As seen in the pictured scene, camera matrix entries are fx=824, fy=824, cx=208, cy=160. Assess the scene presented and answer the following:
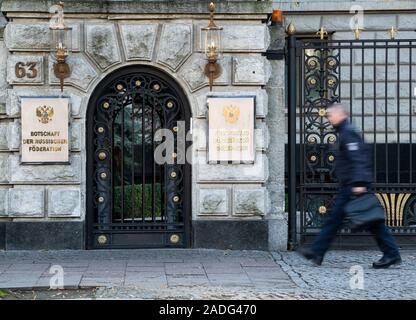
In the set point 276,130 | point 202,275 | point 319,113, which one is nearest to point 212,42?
point 276,130

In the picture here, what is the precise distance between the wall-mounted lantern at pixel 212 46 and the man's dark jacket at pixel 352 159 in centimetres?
259

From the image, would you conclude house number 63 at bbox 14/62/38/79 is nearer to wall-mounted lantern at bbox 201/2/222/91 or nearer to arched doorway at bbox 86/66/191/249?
arched doorway at bbox 86/66/191/249

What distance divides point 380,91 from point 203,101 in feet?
27.1

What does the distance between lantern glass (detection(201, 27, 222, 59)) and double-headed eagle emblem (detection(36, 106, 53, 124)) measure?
7.61 ft

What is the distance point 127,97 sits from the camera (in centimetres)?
1185

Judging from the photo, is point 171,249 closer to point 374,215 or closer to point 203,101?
point 203,101

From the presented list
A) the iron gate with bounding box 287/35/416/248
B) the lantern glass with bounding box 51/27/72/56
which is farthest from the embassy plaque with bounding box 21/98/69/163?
the iron gate with bounding box 287/35/416/248

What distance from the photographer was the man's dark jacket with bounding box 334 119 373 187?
9398 millimetres

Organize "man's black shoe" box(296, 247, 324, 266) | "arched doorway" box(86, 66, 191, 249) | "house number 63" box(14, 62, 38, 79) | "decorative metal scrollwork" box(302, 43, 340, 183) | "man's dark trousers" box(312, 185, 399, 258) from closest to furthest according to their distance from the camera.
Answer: "man's dark trousers" box(312, 185, 399, 258) < "man's black shoe" box(296, 247, 324, 266) < "house number 63" box(14, 62, 38, 79) < "arched doorway" box(86, 66, 191, 249) < "decorative metal scrollwork" box(302, 43, 340, 183)

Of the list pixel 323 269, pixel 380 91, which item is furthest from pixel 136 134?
pixel 380 91

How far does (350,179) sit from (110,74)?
4035 mm

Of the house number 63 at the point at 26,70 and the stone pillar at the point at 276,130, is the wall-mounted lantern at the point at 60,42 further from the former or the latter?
the stone pillar at the point at 276,130

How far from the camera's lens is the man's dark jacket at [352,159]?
30.8ft

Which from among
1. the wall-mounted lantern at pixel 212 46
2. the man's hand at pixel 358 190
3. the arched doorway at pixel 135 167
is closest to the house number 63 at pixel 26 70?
the arched doorway at pixel 135 167
